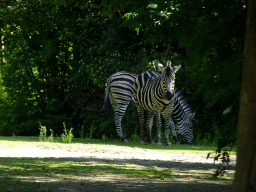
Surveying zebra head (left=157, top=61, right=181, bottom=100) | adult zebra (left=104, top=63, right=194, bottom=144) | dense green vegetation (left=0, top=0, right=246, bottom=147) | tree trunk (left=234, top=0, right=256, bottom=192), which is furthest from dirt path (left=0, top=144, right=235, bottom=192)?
dense green vegetation (left=0, top=0, right=246, bottom=147)

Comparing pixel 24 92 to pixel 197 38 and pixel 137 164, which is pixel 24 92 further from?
pixel 197 38

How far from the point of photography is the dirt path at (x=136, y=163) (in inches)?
233

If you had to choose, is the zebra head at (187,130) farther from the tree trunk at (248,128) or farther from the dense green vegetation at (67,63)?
the tree trunk at (248,128)

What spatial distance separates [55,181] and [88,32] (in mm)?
15344

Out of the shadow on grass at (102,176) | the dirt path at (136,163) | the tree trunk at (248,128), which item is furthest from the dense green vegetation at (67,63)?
the tree trunk at (248,128)

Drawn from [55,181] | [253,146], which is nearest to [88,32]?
[55,181]

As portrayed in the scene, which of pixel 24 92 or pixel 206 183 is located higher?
pixel 24 92

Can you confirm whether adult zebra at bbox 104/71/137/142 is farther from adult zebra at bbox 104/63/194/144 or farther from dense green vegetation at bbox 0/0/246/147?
dense green vegetation at bbox 0/0/246/147

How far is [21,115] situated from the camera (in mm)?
21734

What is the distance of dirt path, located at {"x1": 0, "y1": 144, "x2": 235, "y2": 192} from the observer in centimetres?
593

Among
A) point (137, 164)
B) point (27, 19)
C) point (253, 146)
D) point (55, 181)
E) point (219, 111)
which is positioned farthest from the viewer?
point (27, 19)

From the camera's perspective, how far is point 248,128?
3863 mm

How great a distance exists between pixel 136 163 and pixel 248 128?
5.10 metres

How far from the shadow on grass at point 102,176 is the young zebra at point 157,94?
4632 millimetres
